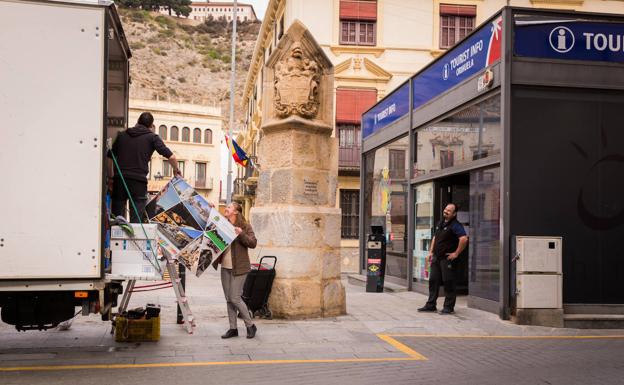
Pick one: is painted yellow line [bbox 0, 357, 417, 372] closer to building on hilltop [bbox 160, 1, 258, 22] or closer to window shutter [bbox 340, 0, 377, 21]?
window shutter [bbox 340, 0, 377, 21]

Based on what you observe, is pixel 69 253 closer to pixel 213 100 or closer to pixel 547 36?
pixel 547 36

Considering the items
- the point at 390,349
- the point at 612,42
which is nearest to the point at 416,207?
the point at 612,42

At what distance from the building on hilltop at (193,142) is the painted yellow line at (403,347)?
54.2 metres

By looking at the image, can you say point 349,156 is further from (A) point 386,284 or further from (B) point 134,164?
(B) point 134,164

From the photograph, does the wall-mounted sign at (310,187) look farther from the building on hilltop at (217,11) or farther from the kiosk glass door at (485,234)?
the building on hilltop at (217,11)

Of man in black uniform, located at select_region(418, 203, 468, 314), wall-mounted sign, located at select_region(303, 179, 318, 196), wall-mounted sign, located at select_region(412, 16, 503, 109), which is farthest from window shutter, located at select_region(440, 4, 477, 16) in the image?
wall-mounted sign, located at select_region(303, 179, 318, 196)

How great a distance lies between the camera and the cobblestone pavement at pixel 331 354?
22.6 feet

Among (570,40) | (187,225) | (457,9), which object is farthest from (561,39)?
(457,9)

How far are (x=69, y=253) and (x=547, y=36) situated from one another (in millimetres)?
7762

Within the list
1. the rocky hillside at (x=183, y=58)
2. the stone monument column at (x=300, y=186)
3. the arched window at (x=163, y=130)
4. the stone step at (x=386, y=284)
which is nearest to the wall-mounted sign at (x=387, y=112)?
the stone step at (x=386, y=284)

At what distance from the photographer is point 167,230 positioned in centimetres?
815

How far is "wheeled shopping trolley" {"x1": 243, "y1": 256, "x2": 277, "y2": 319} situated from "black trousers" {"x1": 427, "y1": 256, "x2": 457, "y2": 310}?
2.74m

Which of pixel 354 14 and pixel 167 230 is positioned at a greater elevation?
pixel 354 14

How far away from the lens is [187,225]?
27.3ft
